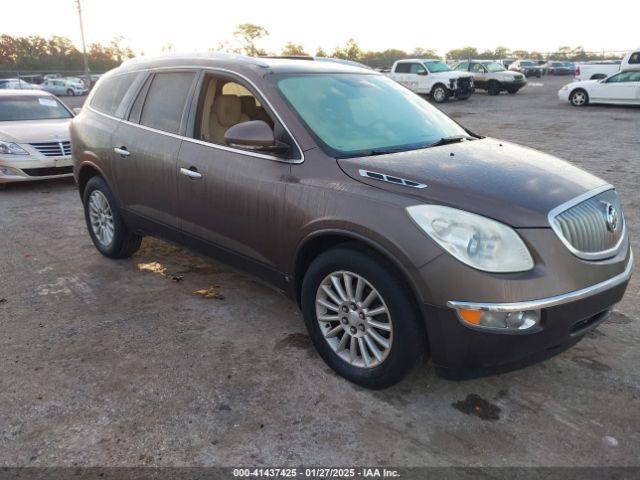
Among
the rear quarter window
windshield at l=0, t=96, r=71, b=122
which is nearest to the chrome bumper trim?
the rear quarter window

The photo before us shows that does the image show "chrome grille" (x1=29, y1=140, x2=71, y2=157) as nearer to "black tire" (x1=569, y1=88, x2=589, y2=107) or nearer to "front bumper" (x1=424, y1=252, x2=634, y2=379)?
"front bumper" (x1=424, y1=252, x2=634, y2=379)

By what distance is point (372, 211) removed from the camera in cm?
285

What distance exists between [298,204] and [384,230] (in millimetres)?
658

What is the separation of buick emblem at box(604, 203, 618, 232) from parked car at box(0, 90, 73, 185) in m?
7.83

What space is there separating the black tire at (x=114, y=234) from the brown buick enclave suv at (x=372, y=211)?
1.26 feet

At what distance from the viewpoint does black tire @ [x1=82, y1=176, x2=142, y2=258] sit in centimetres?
503

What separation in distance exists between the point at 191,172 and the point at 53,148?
5.60 m

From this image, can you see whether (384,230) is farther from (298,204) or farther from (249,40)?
(249,40)

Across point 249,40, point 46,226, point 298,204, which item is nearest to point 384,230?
point 298,204

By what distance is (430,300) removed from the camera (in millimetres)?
2670

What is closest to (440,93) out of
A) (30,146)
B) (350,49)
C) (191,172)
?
(30,146)

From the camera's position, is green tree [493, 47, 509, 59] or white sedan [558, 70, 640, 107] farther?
green tree [493, 47, 509, 59]

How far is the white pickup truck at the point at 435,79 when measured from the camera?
24469mm

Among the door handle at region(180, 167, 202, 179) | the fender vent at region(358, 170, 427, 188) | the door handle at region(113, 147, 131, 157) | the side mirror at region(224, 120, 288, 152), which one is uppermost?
the side mirror at region(224, 120, 288, 152)
